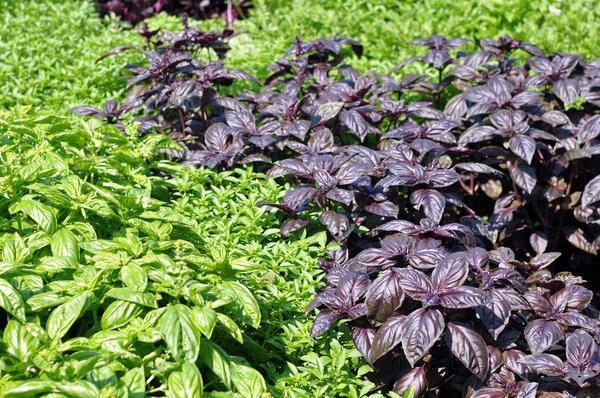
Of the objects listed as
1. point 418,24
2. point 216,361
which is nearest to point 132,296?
point 216,361

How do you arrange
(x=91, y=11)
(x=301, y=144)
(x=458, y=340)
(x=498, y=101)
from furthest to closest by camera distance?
(x=91, y=11)
(x=498, y=101)
(x=301, y=144)
(x=458, y=340)

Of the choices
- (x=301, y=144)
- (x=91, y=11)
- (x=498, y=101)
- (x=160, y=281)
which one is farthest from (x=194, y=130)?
(x=91, y=11)

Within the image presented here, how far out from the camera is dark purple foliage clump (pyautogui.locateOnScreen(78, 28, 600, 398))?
229 cm

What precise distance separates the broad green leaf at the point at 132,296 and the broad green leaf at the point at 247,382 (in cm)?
27

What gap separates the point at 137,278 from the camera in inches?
78.9

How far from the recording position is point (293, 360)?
236 centimetres

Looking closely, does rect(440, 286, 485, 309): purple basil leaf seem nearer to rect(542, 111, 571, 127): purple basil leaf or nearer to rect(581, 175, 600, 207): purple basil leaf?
rect(581, 175, 600, 207): purple basil leaf

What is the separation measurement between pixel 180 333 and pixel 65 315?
11.8 inches

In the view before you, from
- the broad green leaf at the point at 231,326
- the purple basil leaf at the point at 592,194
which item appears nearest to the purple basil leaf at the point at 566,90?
the purple basil leaf at the point at 592,194

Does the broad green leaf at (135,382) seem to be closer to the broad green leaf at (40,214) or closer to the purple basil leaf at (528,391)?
the broad green leaf at (40,214)

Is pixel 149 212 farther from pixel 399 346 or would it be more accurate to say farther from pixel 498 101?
pixel 498 101

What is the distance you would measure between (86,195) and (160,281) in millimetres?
517

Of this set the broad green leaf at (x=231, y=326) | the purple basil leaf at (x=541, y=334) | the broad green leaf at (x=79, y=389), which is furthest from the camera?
the purple basil leaf at (x=541, y=334)

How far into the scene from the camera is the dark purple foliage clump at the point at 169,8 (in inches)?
270
